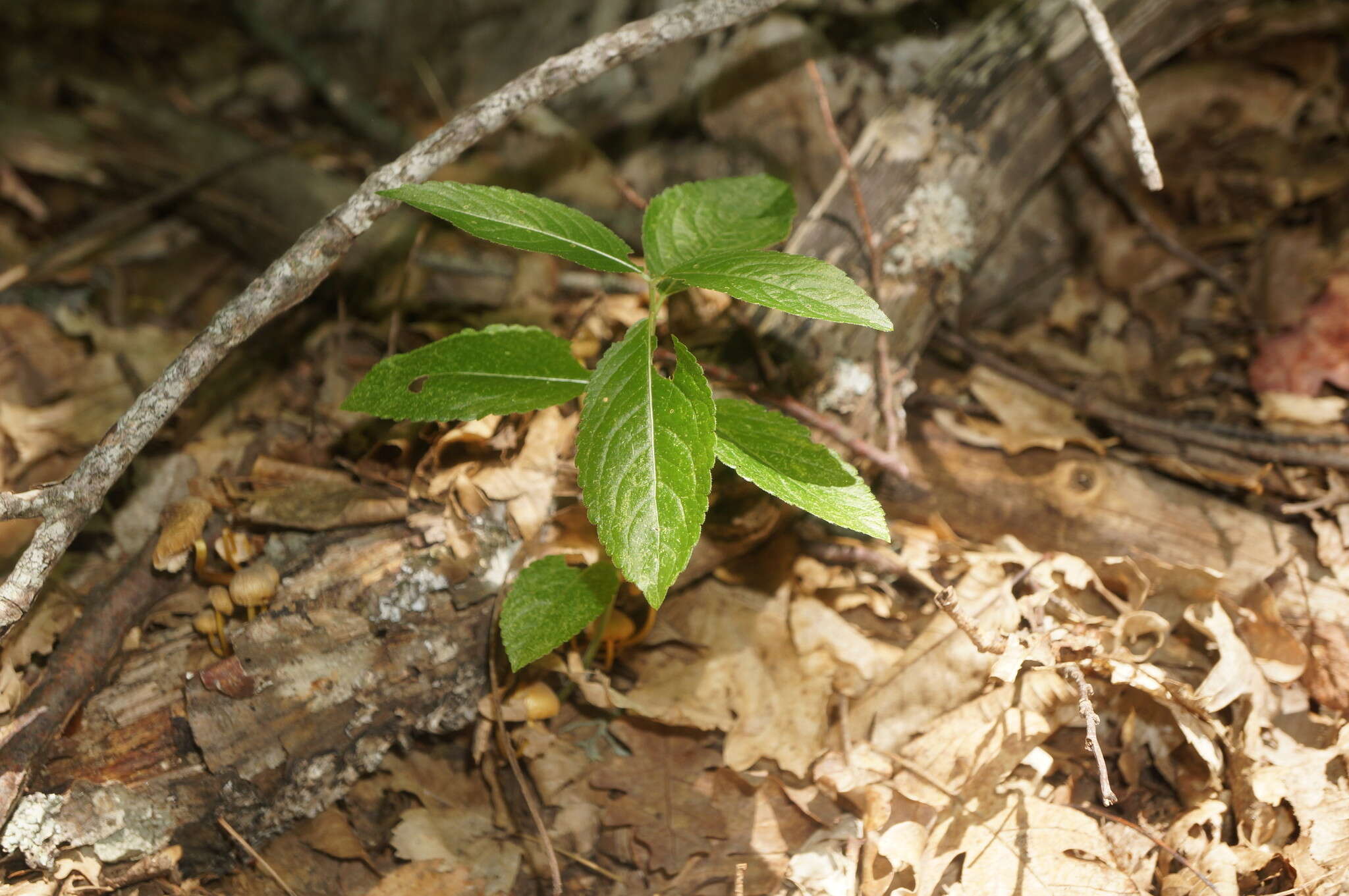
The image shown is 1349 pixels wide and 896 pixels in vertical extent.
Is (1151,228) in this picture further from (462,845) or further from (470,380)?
(462,845)

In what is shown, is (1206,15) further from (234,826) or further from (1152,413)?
(234,826)

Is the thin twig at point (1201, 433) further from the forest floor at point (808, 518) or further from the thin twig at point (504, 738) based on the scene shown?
the thin twig at point (504, 738)

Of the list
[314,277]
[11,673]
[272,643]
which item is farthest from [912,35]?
[11,673]

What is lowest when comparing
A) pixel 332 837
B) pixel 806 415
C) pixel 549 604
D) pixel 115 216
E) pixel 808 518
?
pixel 808 518

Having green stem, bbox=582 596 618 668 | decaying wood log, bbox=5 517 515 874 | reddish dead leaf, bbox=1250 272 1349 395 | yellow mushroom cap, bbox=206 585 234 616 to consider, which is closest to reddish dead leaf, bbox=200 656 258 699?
decaying wood log, bbox=5 517 515 874

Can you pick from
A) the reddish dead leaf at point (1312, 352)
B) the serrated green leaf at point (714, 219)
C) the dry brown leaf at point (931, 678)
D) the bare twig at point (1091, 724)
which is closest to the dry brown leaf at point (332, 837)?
the dry brown leaf at point (931, 678)

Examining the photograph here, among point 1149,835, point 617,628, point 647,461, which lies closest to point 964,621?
point 1149,835
